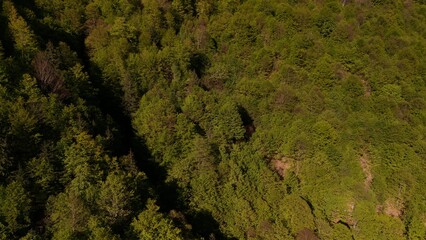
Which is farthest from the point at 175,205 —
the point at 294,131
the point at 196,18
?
the point at 196,18

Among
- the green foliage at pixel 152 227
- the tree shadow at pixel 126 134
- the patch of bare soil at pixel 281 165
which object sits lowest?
the patch of bare soil at pixel 281 165

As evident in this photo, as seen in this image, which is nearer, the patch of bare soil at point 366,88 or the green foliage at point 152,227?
the green foliage at point 152,227

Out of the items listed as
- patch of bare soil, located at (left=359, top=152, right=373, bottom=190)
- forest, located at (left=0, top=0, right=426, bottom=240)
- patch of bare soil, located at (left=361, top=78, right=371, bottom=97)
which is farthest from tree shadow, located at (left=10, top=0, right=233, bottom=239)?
patch of bare soil, located at (left=361, top=78, right=371, bottom=97)

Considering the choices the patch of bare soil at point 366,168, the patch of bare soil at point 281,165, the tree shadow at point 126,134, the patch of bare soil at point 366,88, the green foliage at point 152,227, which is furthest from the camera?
the patch of bare soil at point 366,88

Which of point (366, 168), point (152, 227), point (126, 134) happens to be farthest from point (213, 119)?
point (152, 227)

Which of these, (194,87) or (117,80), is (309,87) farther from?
(117,80)

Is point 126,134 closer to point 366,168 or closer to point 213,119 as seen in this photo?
point 213,119

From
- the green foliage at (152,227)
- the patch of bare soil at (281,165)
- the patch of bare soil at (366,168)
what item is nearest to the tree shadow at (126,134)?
the green foliage at (152,227)

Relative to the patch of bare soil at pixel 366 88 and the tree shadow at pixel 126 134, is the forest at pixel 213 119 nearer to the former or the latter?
the tree shadow at pixel 126 134
